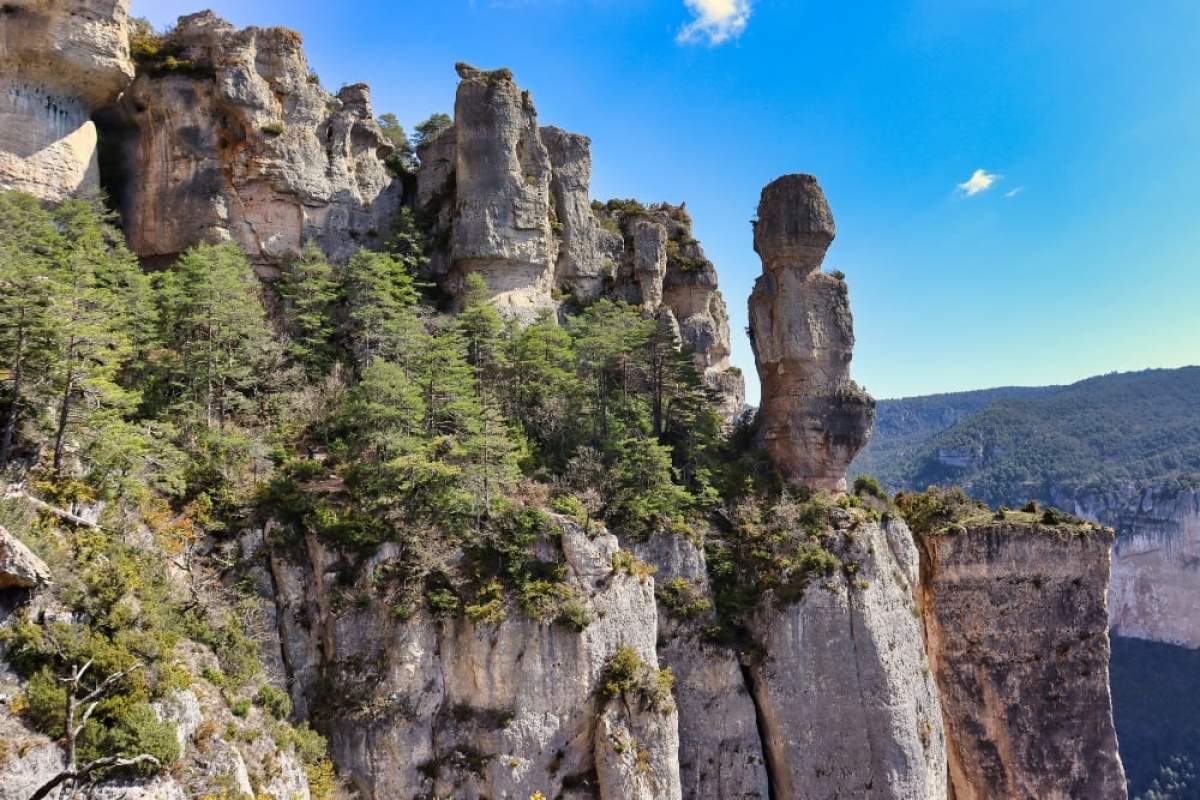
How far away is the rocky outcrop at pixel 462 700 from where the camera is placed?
22.1 metres

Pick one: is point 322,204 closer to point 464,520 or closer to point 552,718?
point 464,520

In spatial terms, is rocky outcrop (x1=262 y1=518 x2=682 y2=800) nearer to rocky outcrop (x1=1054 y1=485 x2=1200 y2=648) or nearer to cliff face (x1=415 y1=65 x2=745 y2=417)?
cliff face (x1=415 y1=65 x2=745 y2=417)

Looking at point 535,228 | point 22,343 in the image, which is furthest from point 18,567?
point 535,228

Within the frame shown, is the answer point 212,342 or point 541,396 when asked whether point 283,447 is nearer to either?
point 212,342

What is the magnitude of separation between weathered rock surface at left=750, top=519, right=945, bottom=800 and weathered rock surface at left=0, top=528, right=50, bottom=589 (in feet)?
79.7

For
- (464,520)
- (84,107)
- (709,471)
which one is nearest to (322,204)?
(84,107)

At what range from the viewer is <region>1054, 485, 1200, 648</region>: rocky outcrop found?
341 ft

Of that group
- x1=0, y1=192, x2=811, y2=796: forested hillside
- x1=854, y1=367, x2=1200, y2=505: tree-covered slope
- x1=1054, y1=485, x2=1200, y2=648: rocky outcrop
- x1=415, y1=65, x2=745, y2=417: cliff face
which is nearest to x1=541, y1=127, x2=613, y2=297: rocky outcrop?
x1=415, y1=65, x2=745, y2=417: cliff face

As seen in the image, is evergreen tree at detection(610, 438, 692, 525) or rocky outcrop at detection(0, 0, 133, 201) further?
rocky outcrop at detection(0, 0, 133, 201)

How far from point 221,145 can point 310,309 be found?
33.0 feet

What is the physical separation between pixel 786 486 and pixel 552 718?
17.2 metres

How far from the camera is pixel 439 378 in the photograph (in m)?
28.3

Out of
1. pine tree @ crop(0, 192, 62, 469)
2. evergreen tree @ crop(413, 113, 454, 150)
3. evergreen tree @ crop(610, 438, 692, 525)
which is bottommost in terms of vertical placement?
evergreen tree @ crop(610, 438, 692, 525)

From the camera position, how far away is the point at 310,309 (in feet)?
115
